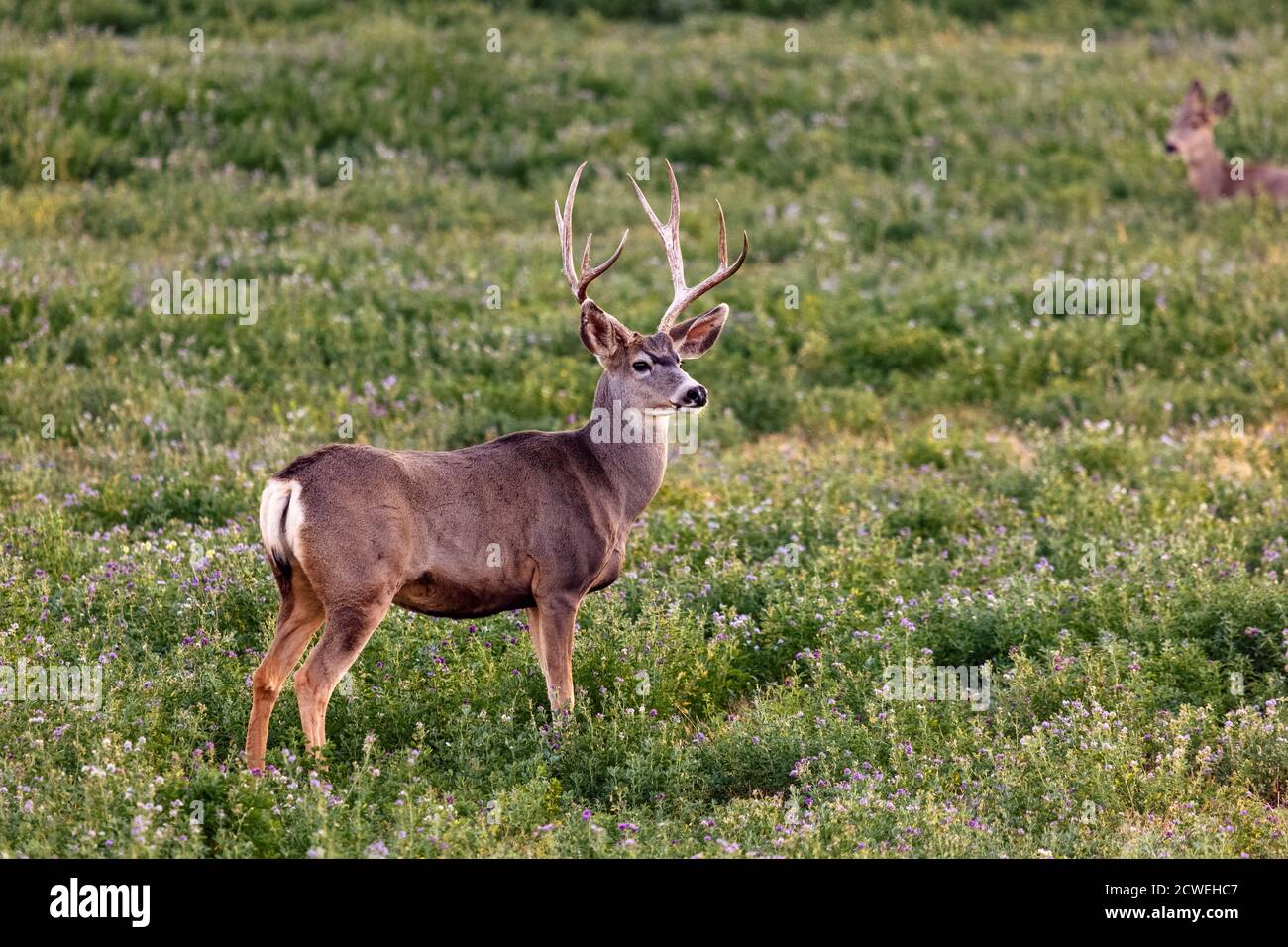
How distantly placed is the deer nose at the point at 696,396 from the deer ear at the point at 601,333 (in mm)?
441

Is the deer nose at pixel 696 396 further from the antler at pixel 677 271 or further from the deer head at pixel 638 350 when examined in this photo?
the antler at pixel 677 271

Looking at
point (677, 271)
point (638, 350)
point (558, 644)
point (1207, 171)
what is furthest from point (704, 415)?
point (1207, 171)

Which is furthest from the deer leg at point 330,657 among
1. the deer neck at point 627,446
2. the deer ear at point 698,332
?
the deer ear at point 698,332

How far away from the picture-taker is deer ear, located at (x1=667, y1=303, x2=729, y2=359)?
27.2 feet

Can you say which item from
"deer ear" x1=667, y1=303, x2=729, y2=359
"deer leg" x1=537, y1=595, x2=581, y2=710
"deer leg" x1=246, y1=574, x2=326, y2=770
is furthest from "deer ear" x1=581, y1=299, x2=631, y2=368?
"deer leg" x1=246, y1=574, x2=326, y2=770

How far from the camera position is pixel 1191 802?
6676 mm

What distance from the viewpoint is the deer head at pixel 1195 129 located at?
17.1 meters

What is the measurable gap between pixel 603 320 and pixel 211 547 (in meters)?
2.70

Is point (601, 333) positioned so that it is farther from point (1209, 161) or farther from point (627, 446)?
point (1209, 161)

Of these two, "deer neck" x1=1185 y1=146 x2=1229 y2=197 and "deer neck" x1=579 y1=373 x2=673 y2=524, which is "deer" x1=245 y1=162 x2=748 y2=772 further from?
"deer neck" x1=1185 y1=146 x2=1229 y2=197

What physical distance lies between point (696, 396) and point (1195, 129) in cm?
1138
